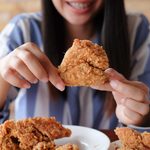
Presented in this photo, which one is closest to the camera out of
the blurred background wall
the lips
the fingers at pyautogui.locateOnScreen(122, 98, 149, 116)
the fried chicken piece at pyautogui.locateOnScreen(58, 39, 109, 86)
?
the fried chicken piece at pyautogui.locateOnScreen(58, 39, 109, 86)

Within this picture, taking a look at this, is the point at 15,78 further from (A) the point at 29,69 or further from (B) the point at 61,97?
(B) the point at 61,97

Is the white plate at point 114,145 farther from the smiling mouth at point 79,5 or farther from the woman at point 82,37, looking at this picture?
the smiling mouth at point 79,5

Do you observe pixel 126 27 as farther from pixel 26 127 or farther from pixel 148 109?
pixel 26 127

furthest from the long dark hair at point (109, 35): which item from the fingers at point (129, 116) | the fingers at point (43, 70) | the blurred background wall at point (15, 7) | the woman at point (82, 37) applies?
the blurred background wall at point (15, 7)

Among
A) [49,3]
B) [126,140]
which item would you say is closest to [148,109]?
[126,140]

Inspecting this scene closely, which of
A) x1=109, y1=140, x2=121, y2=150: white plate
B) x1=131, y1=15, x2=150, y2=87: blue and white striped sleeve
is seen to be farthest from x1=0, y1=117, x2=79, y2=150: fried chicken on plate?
x1=131, y1=15, x2=150, y2=87: blue and white striped sleeve

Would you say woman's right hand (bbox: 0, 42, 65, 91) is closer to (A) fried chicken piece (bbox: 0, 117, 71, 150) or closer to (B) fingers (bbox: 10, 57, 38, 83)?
(B) fingers (bbox: 10, 57, 38, 83)
